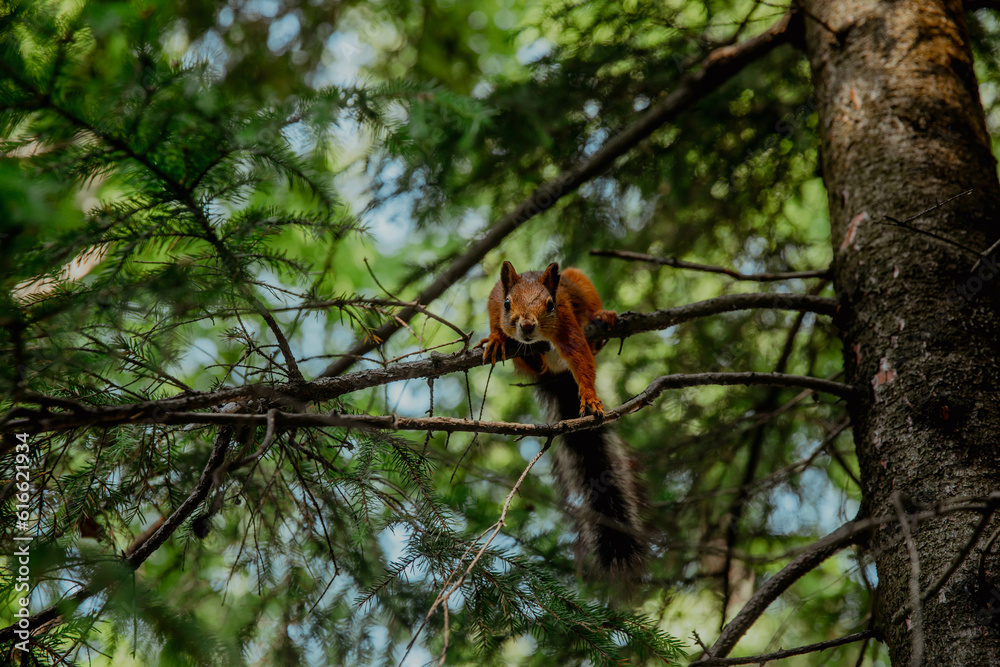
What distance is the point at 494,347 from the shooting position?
210 cm

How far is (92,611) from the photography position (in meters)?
1.42

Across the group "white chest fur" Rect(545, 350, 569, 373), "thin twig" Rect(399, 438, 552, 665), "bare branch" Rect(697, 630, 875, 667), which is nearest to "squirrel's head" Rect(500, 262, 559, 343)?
"white chest fur" Rect(545, 350, 569, 373)

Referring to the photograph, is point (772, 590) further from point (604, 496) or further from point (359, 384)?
point (359, 384)

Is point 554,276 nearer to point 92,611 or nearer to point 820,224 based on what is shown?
point 92,611

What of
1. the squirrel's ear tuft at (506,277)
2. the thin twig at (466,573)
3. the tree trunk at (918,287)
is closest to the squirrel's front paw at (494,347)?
the squirrel's ear tuft at (506,277)

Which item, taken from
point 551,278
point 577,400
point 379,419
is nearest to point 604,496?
point 577,400

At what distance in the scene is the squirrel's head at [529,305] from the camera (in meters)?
2.33

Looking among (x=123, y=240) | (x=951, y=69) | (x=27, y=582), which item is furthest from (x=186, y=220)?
(x=951, y=69)

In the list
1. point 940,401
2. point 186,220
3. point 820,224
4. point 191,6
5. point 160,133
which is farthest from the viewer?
point 820,224

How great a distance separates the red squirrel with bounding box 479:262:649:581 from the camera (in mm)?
2012

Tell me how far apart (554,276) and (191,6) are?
312cm

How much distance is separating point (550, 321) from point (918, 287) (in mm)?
1205

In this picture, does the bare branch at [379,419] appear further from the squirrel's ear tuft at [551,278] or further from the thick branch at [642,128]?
the thick branch at [642,128]

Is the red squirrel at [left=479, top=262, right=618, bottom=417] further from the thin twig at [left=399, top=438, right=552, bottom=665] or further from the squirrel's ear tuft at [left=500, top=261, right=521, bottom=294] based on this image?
the thin twig at [left=399, top=438, right=552, bottom=665]
